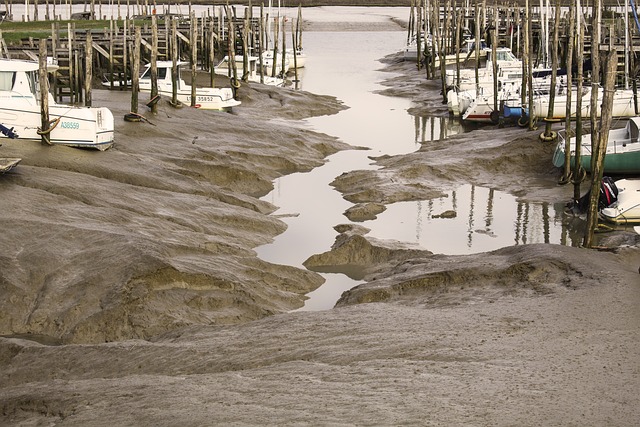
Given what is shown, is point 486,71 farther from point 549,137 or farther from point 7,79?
point 7,79

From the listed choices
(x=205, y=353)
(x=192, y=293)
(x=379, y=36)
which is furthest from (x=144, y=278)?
(x=379, y=36)

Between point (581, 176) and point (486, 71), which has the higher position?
point (486, 71)

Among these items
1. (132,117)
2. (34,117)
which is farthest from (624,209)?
(132,117)

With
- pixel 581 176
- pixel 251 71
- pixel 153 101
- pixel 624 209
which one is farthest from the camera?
pixel 251 71

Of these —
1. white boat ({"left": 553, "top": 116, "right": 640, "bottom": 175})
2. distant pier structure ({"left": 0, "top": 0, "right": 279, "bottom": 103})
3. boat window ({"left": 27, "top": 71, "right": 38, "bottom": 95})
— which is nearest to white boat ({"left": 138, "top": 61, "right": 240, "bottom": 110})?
distant pier structure ({"left": 0, "top": 0, "right": 279, "bottom": 103})

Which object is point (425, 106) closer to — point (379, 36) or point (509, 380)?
point (509, 380)

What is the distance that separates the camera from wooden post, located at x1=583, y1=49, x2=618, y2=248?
21.3 metres

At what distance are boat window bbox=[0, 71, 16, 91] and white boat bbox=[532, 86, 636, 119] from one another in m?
17.5

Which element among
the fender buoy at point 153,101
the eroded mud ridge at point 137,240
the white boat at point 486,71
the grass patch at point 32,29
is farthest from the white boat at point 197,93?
the white boat at point 486,71

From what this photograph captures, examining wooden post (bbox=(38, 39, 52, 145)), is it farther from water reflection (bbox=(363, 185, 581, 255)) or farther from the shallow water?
water reflection (bbox=(363, 185, 581, 255))

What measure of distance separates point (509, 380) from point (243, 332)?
4.51 m

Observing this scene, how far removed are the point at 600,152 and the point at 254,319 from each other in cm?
864

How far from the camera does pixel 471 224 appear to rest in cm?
2548

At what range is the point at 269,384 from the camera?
12211mm
